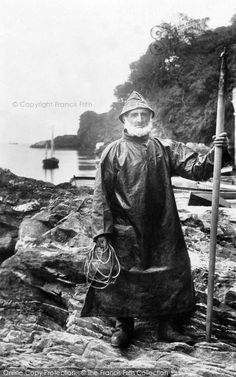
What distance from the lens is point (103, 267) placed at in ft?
11.0

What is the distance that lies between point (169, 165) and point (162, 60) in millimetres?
13619

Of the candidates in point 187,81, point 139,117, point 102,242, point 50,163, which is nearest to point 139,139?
point 139,117

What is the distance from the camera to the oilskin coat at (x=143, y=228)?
334 centimetres

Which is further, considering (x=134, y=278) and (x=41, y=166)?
(x=41, y=166)

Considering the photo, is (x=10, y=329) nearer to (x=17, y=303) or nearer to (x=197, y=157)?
(x=17, y=303)

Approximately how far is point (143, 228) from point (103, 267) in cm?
52

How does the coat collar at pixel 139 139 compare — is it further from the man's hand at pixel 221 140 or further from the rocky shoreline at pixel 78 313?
the rocky shoreline at pixel 78 313

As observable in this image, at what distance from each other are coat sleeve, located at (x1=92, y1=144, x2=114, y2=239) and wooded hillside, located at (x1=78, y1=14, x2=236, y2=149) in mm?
8396

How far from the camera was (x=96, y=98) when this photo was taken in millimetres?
7605

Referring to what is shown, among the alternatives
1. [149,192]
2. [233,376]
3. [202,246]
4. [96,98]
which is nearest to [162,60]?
[96,98]

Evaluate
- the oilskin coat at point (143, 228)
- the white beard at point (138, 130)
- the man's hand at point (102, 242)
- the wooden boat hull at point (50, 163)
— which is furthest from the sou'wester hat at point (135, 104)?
the wooden boat hull at point (50, 163)

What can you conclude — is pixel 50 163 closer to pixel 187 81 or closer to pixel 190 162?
pixel 187 81

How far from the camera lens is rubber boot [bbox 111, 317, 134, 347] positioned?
3258 mm

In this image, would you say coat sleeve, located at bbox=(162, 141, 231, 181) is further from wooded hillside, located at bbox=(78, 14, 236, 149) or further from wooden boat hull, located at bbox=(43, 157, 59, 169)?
wooden boat hull, located at bbox=(43, 157, 59, 169)
